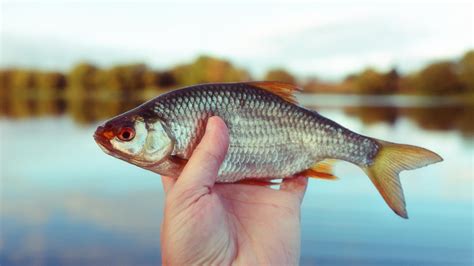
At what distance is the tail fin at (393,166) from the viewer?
340 centimetres

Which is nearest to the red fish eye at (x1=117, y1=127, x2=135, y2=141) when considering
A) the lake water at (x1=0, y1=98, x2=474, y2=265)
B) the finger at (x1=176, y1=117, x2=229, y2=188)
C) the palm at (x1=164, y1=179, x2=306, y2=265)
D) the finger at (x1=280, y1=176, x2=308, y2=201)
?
the finger at (x1=176, y1=117, x2=229, y2=188)

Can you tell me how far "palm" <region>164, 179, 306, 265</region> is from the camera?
9.91 ft

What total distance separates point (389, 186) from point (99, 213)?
34.5ft

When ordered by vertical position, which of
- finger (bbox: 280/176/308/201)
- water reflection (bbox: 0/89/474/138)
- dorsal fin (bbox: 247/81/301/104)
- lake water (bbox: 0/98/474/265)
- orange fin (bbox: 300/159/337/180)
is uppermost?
water reflection (bbox: 0/89/474/138)

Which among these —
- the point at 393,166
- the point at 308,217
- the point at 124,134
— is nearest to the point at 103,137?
the point at 124,134

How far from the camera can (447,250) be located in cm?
1029

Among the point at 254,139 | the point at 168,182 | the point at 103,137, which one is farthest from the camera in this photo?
the point at 168,182

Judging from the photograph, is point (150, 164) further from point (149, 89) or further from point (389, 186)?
point (149, 89)

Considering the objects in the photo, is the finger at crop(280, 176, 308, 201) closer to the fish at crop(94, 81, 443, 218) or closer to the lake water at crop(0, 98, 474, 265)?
the fish at crop(94, 81, 443, 218)

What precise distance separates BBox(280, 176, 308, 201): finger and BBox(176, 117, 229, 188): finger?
74cm

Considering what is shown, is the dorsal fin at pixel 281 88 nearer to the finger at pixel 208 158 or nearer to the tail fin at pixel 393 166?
the finger at pixel 208 158

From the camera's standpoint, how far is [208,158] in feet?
10.1

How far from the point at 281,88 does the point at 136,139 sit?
108 centimetres

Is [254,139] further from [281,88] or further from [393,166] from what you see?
[393,166]
